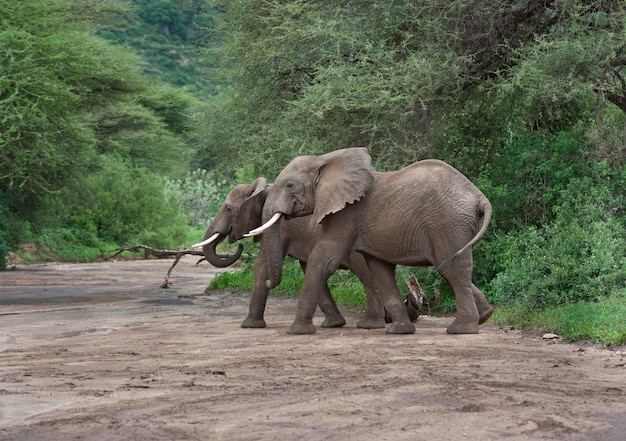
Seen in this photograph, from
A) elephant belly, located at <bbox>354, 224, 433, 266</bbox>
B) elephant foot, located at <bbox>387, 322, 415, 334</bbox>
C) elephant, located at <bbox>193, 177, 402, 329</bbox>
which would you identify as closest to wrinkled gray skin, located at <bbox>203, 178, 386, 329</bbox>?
elephant, located at <bbox>193, 177, 402, 329</bbox>

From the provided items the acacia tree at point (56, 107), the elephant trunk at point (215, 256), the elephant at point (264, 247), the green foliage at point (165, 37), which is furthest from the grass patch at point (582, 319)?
the green foliage at point (165, 37)

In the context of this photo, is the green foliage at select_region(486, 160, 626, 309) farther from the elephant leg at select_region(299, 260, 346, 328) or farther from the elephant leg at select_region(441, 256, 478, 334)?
the elephant leg at select_region(299, 260, 346, 328)

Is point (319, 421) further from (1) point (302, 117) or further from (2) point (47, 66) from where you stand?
(2) point (47, 66)

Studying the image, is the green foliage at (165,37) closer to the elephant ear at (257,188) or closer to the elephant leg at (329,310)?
the elephant ear at (257,188)

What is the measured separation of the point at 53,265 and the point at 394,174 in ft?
84.3

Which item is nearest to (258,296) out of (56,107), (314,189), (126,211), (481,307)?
(314,189)

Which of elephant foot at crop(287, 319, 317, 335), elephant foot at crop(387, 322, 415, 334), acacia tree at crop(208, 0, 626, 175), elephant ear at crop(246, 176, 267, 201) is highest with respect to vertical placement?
acacia tree at crop(208, 0, 626, 175)

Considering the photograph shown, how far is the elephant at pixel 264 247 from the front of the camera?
13.1 metres

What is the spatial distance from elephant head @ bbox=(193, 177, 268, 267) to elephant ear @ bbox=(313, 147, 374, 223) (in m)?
1.45

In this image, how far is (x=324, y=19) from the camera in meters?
17.1

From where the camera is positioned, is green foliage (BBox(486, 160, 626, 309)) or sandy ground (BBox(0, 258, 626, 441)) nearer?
sandy ground (BBox(0, 258, 626, 441))

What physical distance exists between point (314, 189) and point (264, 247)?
1095 mm

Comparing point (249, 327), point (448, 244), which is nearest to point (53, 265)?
point (249, 327)

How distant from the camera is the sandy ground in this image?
6.66 m
